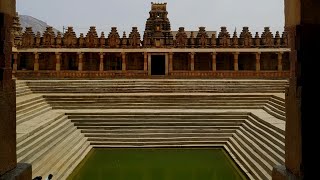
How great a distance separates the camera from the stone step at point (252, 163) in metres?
8.37

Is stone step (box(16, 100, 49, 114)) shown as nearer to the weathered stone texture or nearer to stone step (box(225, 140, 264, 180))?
stone step (box(225, 140, 264, 180))

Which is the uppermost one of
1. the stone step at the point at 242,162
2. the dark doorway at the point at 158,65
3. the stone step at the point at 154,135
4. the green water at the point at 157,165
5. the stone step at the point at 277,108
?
the dark doorway at the point at 158,65

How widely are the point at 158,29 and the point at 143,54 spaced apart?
Answer: 2.82m

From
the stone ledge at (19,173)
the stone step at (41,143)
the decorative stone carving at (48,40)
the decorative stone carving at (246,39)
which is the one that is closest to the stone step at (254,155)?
the stone step at (41,143)

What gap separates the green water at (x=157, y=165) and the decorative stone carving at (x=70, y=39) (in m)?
13.2

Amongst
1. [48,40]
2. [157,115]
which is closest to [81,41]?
[48,40]

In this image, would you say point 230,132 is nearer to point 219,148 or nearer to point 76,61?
point 219,148

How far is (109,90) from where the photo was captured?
1814cm

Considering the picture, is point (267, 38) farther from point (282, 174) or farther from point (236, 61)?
point (282, 174)

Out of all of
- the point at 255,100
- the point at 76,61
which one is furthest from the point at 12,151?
the point at 76,61

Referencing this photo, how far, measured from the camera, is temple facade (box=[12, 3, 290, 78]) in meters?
23.2

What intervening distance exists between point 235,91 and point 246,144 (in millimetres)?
7372

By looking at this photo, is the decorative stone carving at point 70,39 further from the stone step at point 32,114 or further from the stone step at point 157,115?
the stone step at point 157,115

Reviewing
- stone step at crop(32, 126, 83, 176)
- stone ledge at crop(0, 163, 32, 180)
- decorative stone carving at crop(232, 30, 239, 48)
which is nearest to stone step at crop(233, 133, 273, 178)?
stone step at crop(32, 126, 83, 176)
